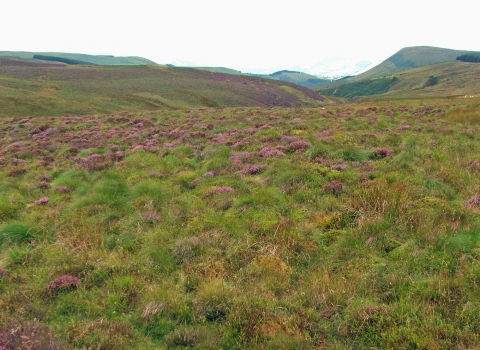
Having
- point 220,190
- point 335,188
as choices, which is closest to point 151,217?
point 220,190

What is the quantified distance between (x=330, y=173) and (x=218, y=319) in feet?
24.3

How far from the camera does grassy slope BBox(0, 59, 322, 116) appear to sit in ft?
171

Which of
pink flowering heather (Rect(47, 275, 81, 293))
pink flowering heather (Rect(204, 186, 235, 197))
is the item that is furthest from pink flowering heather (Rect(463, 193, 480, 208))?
pink flowering heather (Rect(47, 275, 81, 293))

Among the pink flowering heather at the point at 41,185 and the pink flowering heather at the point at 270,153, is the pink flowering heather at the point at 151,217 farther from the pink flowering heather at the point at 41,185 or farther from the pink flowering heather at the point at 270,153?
the pink flowering heather at the point at 270,153

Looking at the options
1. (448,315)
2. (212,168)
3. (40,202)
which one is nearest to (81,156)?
(40,202)

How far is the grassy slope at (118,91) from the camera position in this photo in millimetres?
52250

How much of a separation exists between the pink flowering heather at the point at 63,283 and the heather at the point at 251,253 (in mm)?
23

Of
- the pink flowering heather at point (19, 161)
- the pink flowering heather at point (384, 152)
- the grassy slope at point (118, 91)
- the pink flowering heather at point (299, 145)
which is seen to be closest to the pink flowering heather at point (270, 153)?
the pink flowering heather at point (299, 145)

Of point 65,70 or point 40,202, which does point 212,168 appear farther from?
point 65,70

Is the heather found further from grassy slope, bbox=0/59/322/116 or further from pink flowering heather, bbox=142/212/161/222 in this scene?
grassy slope, bbox=0/59/322/116

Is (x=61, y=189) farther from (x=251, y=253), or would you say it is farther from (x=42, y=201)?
(x=251, y=253)

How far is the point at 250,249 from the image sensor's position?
278 inches

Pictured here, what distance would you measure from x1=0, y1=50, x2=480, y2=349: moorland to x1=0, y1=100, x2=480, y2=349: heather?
0.04m

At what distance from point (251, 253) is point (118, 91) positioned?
7333 centimetres
